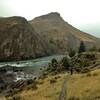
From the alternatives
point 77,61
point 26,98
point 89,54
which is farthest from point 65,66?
point 26,98

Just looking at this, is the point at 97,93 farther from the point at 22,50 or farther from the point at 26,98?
the point at 22,50

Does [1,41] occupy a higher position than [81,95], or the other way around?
[1,41]

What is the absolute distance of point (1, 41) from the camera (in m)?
198

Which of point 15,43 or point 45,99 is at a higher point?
point 15,43

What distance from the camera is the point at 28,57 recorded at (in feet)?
624

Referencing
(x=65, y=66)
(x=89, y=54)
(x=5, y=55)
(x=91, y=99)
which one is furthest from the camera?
(x=5, y=55)

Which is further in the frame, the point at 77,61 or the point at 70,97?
the point at 77,61

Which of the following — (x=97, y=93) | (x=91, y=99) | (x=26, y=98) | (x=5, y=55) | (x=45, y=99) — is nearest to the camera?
(x=91, y=99)

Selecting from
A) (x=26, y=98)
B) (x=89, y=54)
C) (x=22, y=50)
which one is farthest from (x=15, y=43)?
(x=26, y=98)

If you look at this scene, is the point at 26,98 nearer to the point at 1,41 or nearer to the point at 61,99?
the point at 61,99

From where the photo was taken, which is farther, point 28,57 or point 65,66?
point 28,57

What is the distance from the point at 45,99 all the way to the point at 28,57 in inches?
6434

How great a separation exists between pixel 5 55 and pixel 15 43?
14055mm

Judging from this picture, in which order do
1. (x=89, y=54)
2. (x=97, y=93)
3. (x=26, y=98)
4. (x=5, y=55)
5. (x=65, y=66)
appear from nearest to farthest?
1. (x=97, y=93)
2. (x=26, y=98)
3. (x=65, y=66)
4. (x=89, y=54)
5. (x=5, y=55)
